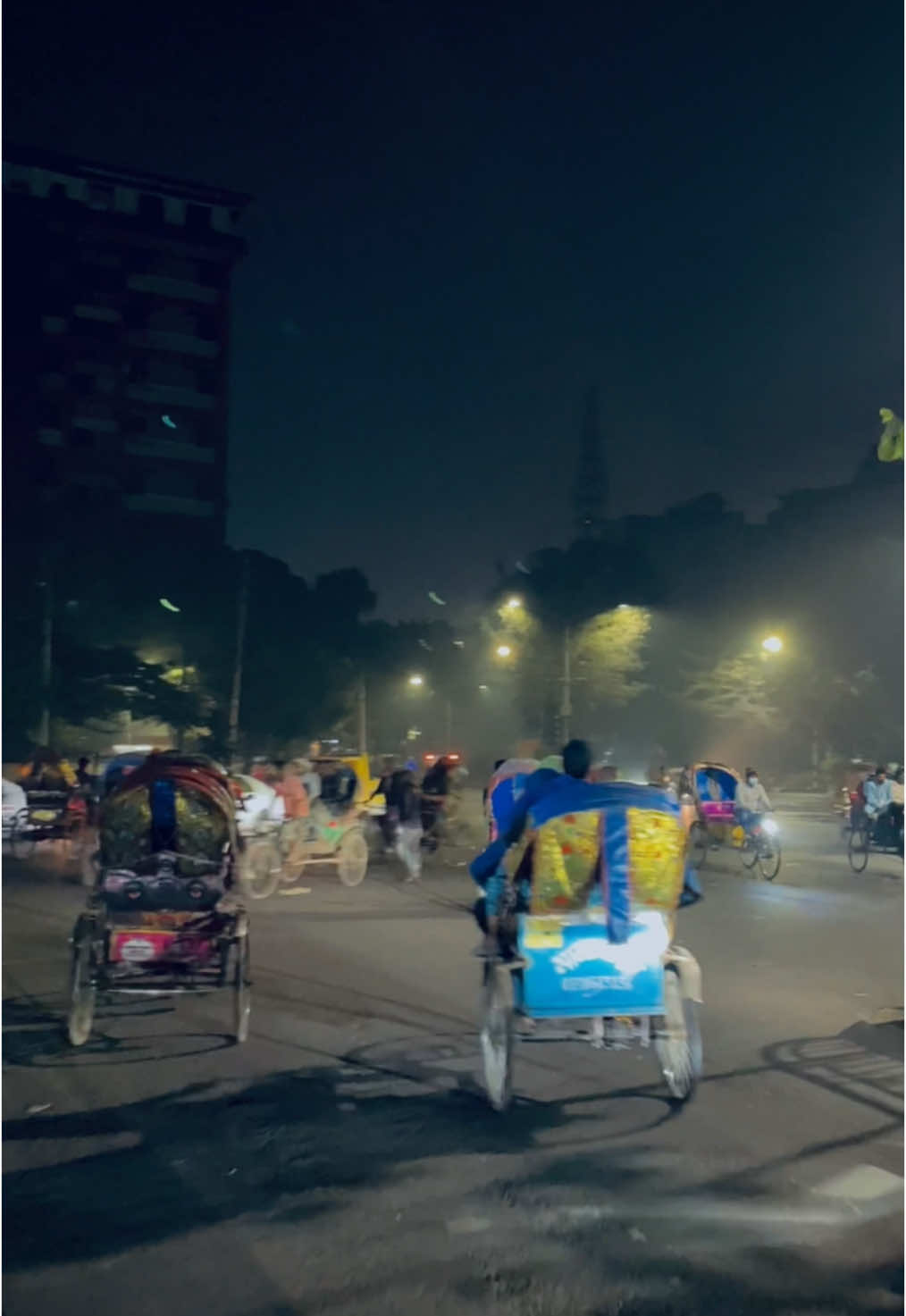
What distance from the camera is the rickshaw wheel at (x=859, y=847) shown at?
19719 millimetres

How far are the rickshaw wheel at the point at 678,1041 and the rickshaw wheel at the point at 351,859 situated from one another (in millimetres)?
11073

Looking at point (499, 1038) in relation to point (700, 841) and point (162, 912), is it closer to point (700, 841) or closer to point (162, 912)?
point (162, 912)

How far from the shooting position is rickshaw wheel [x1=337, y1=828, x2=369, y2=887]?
57.5 ft

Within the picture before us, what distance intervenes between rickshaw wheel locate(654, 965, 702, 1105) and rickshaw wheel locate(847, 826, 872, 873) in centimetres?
1403

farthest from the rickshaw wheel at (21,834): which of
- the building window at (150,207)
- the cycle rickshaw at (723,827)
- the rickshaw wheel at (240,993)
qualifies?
the building window at (150,207)

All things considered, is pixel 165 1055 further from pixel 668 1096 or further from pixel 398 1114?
pixel 668 1096

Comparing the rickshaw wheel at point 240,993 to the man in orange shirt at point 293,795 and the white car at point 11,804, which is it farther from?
the white car at point 11,804

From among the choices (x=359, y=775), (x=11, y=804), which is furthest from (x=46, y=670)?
(x=359, y=775)

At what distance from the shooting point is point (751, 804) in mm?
19219

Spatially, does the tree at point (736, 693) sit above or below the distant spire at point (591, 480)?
below

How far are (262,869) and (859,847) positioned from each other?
403 inches

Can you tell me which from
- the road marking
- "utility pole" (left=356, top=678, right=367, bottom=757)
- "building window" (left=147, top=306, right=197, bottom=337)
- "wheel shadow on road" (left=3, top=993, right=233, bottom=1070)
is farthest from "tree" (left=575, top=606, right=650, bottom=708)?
the road marking

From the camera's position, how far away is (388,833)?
18.7 metres

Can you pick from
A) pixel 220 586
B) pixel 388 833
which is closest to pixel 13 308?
pixel 220 586
